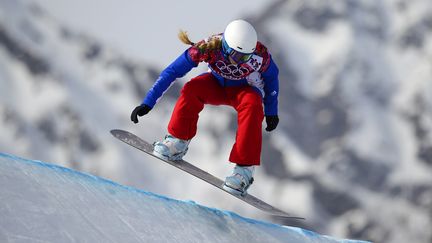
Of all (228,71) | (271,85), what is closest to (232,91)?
(228,71)

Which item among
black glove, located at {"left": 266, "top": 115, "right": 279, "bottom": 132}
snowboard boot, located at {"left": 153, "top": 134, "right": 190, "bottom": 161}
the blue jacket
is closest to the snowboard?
snowboard boot, located at {"left": 153, "top": 134, "right": 190, "bottom": 161}

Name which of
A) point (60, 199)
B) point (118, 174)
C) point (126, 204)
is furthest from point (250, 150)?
point (118, 174)

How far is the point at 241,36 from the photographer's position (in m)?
10.9

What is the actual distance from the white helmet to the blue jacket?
0.35 meters

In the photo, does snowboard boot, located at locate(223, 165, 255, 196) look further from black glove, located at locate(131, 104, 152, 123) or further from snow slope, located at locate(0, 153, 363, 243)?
black glove, located at locate(131, 104, 152, 123)

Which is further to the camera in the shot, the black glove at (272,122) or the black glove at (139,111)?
A: the black glove at (272,122)

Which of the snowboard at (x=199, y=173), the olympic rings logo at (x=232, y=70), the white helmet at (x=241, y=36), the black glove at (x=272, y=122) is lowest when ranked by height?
the snowboard at (x=199, y=173)

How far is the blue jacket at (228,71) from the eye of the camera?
11336 mm

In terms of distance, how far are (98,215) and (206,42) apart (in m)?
3.40

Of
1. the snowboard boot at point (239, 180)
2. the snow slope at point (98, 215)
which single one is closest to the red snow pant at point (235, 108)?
the snowboard boot at point (239, 180)

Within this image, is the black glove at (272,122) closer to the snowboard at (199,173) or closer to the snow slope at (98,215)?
the snowboard at (199,173)

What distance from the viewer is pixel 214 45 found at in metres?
11.3

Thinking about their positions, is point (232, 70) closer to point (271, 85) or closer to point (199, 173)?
point (271, 85)

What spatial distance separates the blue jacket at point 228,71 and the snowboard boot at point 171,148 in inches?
22.9
